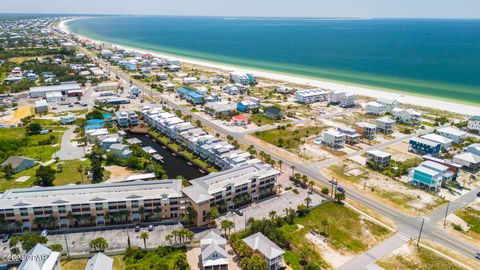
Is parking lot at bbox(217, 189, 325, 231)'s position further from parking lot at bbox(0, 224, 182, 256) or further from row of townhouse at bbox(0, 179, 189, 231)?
parking lot at bbox(0, 224, 182, 256)

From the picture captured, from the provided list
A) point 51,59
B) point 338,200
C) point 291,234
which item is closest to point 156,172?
point 291,234

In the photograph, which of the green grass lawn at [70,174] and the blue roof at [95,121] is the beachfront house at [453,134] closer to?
the green grass lawn at [70,174]

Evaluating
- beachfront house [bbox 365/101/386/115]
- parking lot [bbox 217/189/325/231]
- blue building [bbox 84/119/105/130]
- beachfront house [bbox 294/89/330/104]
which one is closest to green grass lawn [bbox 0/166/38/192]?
blue building [bbox 84/119/105/130]

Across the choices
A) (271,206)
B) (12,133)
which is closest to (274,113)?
(271,206)

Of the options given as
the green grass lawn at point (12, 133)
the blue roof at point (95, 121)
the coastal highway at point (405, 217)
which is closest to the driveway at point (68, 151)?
the blue roof at point (95, 121)

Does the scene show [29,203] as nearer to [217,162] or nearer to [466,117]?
[217,162]

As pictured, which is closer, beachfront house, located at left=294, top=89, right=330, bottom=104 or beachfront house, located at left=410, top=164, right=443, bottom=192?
beachfront house, located at left=410, top=164, right=443, bottom=192
